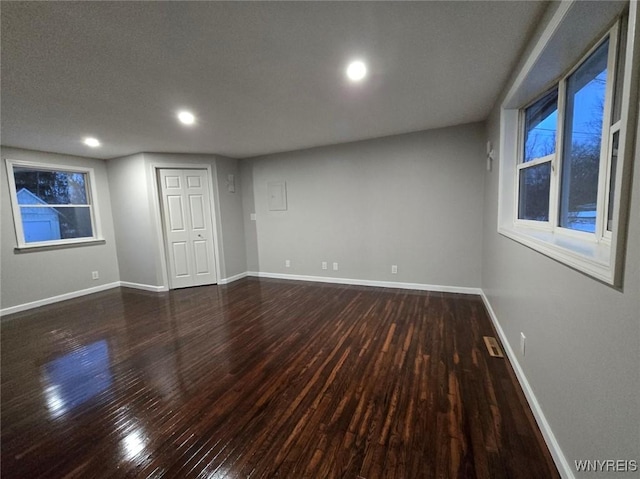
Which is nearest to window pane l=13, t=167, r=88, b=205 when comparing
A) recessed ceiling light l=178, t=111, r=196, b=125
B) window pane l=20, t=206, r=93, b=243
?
window pane l=20, t=206, r=93, b=243

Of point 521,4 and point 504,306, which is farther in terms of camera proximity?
point 504,306

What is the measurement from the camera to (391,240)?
409 centimetres

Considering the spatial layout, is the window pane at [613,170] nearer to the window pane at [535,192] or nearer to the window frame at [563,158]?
the window frame at [563,158]

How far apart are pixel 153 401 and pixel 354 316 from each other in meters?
2.07

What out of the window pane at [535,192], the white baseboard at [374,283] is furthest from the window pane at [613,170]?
the white baseboard at [374,283]

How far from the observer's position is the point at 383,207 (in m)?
4.09

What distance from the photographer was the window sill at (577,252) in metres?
0.95

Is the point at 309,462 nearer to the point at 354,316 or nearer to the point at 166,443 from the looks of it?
the point at 166,443

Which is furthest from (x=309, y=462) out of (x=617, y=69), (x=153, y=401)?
(x=617, y=69)

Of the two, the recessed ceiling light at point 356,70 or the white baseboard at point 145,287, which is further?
the white baseboard at point 145,287

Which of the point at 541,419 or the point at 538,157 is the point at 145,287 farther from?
the point at 538,157

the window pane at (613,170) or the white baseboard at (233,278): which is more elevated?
the window pane at (613,170)

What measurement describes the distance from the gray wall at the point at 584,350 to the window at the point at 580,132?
7cm

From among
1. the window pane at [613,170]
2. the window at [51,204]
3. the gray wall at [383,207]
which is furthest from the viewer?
the window at [51,204]
